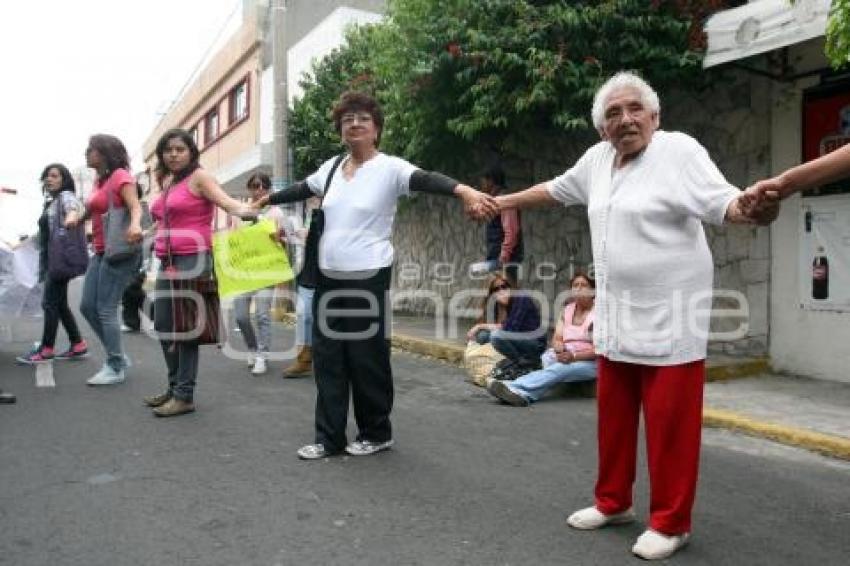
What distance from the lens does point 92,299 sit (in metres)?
5.96

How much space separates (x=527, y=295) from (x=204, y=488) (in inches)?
145

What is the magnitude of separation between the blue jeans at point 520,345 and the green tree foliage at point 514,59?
200cm

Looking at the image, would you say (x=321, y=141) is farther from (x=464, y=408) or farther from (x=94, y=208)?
(x=464, y=408)

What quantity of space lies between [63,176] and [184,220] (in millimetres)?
2584

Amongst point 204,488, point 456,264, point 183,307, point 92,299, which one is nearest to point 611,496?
point 204,488

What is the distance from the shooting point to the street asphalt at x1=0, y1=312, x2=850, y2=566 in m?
2.98

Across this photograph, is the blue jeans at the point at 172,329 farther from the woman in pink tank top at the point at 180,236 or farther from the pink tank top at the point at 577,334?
the pink tank top at the point at 577,334

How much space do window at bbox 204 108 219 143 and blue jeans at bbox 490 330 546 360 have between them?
817 inches

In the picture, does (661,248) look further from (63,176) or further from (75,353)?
(75,353)

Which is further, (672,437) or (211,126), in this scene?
(211,126)

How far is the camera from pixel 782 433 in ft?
16.3

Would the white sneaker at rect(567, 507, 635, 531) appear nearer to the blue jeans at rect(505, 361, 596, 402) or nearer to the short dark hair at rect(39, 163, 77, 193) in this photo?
the blue jeans at rect(505, 361, 596, 402)

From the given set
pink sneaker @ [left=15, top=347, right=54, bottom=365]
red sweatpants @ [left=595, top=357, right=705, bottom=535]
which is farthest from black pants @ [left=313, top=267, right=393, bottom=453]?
pink sneaker @ [left=15, top=347, right=54, bottom=365]

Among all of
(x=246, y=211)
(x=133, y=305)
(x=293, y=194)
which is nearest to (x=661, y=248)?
(x=293, y=194)
